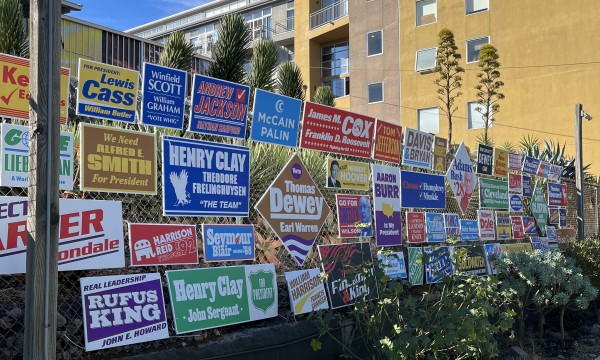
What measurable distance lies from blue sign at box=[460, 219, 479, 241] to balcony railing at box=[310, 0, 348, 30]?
2596cm

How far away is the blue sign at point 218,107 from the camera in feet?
17.2

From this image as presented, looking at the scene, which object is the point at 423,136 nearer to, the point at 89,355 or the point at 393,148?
the point at 393,148

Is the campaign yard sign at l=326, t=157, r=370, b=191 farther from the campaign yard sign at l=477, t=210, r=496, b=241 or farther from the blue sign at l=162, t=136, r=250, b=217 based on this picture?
the campaign yard sign at l=477, t=210, r=496, b=241

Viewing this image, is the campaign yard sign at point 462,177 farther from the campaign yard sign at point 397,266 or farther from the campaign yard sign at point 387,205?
the campaign yard sign at point 397,266

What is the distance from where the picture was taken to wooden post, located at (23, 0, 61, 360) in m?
2.97

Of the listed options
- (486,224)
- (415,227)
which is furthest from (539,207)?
(415,227)

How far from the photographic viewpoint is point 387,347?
4594mm

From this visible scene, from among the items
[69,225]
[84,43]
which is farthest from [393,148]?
[84,43]

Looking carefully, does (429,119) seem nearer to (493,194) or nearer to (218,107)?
(493,194)

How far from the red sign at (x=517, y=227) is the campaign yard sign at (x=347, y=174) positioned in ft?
15.1

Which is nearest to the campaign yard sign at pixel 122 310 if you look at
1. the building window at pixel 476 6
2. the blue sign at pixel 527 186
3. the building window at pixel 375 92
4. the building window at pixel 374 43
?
the blue sign at pixel 527 186

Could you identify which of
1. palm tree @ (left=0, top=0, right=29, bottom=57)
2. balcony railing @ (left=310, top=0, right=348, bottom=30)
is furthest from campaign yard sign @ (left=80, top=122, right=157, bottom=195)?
balcony railing @ (left=310, top=0, right=348, bottom=30)

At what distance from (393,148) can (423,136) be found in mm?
861

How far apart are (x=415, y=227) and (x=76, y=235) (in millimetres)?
4854
